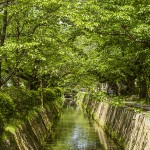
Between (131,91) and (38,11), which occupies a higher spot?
(38,11)

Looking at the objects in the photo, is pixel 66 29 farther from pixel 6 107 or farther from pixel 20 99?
pixel 6 107

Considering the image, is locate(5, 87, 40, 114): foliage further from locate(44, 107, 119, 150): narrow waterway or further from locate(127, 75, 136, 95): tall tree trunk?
locate(127, 75, 136, 95): tall tree trunk

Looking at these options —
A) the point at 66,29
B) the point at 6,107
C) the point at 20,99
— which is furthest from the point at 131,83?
the point at 6,107

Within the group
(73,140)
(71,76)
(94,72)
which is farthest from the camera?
(71,76)

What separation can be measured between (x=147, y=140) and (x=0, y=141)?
9.05 meters

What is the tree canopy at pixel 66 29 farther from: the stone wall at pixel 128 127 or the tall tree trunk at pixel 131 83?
the tall tree trunk at pixel 131 83

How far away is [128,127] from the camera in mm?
29125

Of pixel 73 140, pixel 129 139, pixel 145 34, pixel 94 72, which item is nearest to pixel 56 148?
pixel 73 140

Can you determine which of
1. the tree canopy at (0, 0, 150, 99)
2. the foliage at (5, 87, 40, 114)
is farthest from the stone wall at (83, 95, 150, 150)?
the foliage at (5, 87, 40, 114)

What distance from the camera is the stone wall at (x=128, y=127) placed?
22.2 meters

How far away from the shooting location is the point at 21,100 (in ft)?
89.4

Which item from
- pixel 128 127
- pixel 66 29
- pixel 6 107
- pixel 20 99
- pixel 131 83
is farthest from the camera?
pixel 131 83

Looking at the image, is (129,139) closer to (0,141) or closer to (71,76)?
(0,141)

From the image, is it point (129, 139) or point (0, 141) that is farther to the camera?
point (129, 139)
